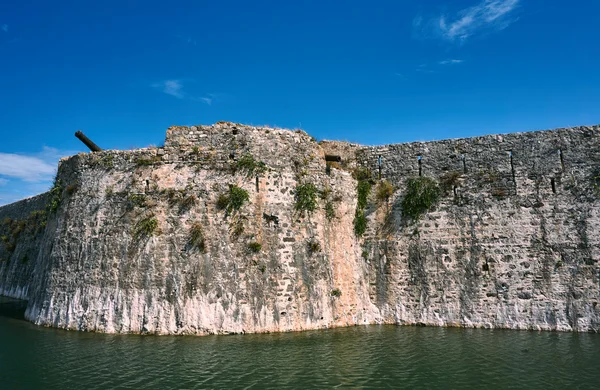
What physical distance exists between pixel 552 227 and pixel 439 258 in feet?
14.9

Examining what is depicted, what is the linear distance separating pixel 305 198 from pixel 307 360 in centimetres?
697

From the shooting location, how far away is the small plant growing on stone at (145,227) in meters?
16.6

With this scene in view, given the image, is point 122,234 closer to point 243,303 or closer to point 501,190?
point 243,303

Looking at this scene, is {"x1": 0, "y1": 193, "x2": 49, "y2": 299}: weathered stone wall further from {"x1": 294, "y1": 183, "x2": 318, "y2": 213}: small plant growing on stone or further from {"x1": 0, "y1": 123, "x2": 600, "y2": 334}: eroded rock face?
{"x1": 294, "y1": 183, "x2": 318, "y2": 213}: small plant growing on stone

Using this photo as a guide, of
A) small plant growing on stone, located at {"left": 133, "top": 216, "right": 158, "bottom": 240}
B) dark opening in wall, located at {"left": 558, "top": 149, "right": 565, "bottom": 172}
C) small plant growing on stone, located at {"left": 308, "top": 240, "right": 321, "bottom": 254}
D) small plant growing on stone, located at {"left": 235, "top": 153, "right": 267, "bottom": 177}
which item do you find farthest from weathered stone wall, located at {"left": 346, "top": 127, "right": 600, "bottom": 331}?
small plant growing on stone, located at {"left": 133, "top": 216, "right": 158, "bottom": 240}

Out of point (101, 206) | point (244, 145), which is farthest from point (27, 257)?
point (244, 145)

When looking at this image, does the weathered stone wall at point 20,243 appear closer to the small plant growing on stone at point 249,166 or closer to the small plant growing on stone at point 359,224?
the small plant growing on stone at point 249,166

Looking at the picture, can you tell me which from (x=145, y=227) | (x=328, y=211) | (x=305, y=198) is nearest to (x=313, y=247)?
(x=328, y=211)

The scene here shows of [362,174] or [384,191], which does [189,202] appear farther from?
[384,191]

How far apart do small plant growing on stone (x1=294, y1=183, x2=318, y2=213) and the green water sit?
4.97m

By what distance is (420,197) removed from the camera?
18781mm

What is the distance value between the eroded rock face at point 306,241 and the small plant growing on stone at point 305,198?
0.71 feet

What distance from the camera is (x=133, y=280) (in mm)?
16203

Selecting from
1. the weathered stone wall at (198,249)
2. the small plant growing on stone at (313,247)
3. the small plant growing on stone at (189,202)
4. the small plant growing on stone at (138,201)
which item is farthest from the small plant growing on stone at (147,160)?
the small plant growing on stone at (313,247)
